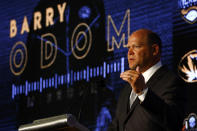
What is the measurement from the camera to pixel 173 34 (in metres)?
5.09

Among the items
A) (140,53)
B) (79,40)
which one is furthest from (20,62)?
(140,53)

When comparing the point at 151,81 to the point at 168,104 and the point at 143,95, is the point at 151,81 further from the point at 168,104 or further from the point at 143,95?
the point at 143,95

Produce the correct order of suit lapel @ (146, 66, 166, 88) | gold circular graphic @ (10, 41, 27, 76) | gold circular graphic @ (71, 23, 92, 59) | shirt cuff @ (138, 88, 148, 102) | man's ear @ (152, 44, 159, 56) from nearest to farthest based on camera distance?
shirt cuff @ (138, 88, 148, 102), suit lapel @ (146, 66, 166, 88), man's ear @ (152, 44, 159, 56), gold circular graphic @ (71, 23, 92, 59), gold circular graphic @ (10, 41, 27, 76)

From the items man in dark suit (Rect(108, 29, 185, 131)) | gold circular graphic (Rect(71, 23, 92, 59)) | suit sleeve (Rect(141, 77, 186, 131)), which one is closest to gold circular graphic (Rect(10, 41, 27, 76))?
gold circular graphic (Rect(71, 23, 92, 59))

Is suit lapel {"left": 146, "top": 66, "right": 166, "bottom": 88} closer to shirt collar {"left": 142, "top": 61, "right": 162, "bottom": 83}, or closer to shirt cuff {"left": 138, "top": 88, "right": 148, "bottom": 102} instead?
shirt collar {"left": 142, "top": 61, "right": 162, "bottom": 83}

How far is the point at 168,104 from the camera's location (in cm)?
316

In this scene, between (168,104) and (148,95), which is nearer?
(148,95)

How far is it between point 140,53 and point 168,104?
530 millimetres

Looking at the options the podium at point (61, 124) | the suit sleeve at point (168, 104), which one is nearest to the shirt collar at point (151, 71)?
the suit sleeve at point (168, 104)

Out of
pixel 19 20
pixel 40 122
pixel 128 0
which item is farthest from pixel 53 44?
pixel 40 122

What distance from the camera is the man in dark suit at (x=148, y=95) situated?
3.02 metres

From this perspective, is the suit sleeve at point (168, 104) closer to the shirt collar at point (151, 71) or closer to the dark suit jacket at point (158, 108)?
the dark suit jacket at point (158, 108)

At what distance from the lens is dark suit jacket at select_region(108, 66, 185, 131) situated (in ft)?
10.0

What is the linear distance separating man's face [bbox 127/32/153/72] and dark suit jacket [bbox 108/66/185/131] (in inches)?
4.6
